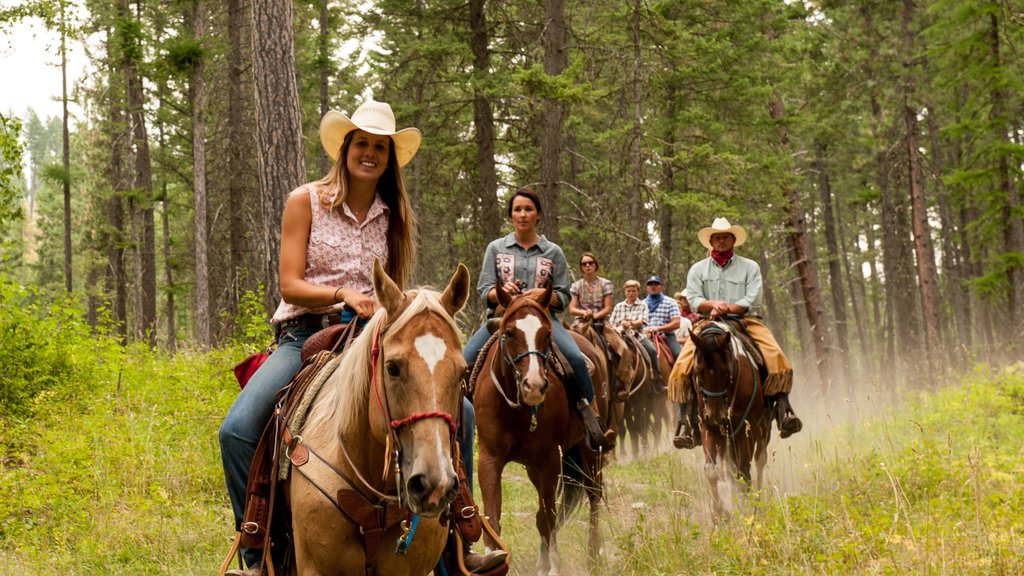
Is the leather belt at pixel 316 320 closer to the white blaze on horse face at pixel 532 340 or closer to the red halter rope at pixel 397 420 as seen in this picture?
the red halter rope at pixel 397 420

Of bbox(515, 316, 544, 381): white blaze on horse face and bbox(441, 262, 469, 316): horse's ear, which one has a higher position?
bbox(441, 262, 469, 316): horse's ear

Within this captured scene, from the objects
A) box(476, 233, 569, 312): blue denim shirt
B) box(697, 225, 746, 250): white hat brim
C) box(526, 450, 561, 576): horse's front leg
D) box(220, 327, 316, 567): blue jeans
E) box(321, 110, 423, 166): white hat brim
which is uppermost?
box(321, 110, 423, 166): white hat brim

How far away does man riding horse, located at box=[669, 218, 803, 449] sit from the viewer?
27.8 ft

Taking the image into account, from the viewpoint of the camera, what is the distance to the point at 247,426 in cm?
370

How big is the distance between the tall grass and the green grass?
21 millimetres

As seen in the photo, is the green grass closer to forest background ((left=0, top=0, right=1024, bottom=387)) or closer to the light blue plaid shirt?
forest background ((left=0, top=0, right=1024, bottom=387))

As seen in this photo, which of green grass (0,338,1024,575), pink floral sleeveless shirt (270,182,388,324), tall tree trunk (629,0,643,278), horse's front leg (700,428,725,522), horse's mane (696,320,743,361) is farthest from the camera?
tall tree trunk (629,0,643,278)

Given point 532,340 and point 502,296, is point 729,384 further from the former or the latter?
point 502,296

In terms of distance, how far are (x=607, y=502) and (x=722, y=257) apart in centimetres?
352

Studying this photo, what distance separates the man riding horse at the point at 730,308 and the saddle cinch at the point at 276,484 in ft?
16.8

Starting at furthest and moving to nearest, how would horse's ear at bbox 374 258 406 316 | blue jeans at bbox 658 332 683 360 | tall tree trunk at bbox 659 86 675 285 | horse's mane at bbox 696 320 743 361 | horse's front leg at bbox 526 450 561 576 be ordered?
tall tree trunk at bbox 659 86 675 285, blue jeans at bbox 658 332 683 360, horse's mane at bbox 696 320 743 361, horse's front leg at bbox 526 450 561 576, horse's ear at bbox 374 258 406 316

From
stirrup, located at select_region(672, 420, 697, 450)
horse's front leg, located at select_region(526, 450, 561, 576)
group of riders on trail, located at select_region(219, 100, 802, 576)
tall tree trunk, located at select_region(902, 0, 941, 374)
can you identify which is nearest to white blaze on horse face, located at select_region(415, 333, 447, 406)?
group of riders on trail, located at select_region(219, 100, 802, 576)

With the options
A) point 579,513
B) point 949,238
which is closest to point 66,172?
point 579,513

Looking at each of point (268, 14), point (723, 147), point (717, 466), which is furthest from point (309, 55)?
point (717, 466)
